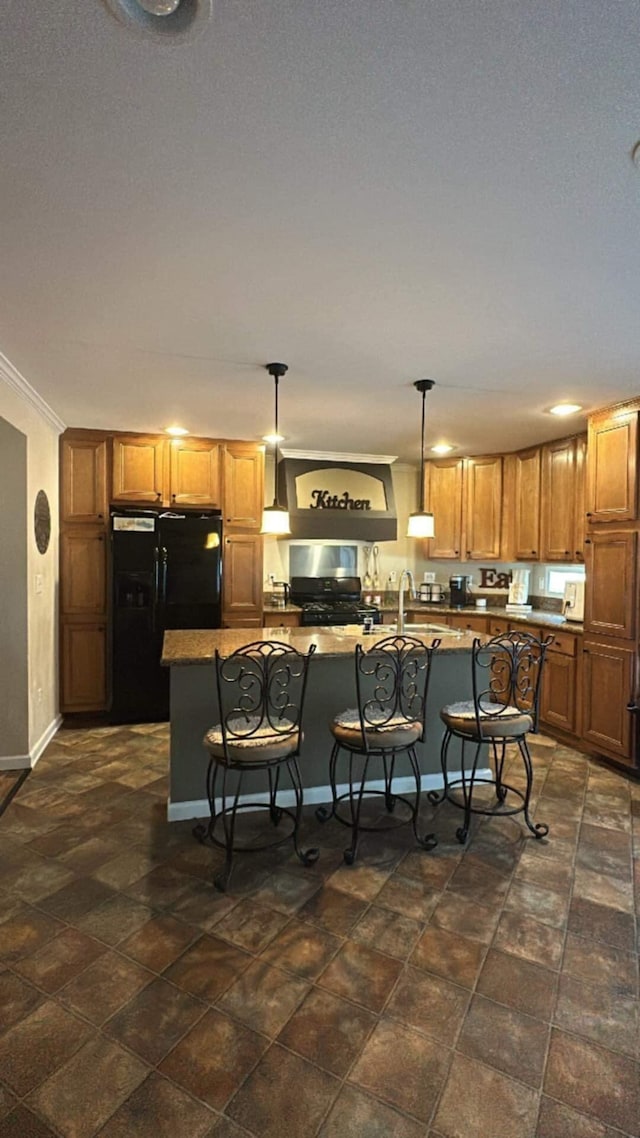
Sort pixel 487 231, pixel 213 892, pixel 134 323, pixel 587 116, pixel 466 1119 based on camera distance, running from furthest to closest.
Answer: pixel 134 323
pixel 213 892
pixel 487 231
pixel 466 1119
pixel 587 116

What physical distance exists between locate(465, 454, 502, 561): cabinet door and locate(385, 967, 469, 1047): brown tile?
3999 millimetres

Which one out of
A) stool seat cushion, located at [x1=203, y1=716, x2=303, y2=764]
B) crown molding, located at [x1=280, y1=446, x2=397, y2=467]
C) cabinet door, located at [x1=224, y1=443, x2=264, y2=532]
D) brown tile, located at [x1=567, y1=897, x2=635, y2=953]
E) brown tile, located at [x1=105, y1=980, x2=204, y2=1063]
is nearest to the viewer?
brown tile, located at [x1=105, y1=980, x2=204, y2=1063]

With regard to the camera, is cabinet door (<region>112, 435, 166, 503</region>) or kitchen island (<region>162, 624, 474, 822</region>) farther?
cabinet door (<region>112, 435, 166, 503</region>)

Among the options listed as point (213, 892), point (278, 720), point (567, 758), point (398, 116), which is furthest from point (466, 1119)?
point (567, 758)

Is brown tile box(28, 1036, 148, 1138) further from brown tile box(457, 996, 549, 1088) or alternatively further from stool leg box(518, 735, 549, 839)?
stool leg box(518, 735, 549, 839)

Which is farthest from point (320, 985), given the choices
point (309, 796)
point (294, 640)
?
point (294, 640)

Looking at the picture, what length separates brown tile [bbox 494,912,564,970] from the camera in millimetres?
2012

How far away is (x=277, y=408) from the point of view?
3.85 m

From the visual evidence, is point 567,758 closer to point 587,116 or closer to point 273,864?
point 273,864

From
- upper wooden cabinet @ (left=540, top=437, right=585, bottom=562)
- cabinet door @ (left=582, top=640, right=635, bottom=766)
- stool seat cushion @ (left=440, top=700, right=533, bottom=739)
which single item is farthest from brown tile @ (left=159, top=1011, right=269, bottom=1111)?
upper wooden cabinet @ (left=540, top=437, right=585, bottom=562)

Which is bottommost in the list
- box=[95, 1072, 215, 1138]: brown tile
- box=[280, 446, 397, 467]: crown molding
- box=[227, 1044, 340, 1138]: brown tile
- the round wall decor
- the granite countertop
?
box=[227, 1044, 340, 1138]: brown tile

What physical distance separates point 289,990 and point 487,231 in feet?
8.26

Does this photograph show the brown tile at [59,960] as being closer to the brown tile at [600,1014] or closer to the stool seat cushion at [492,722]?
the brown tile at [600,1014]

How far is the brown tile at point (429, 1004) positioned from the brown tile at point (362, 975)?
Result: 0.04 metres
